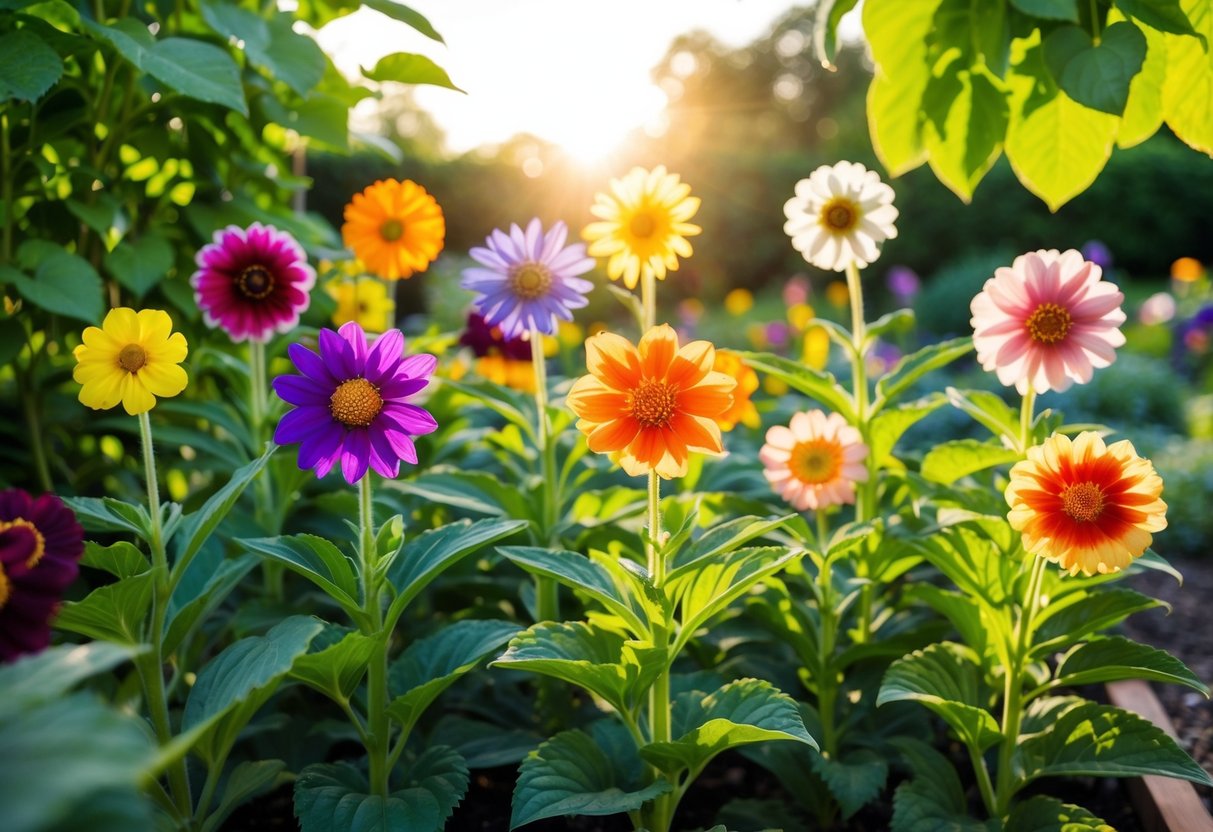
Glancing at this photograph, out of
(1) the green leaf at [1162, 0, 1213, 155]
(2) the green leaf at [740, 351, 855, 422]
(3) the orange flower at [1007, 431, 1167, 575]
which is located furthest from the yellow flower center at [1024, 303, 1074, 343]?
(2) the green leaf at [740, 351, 855, 422]

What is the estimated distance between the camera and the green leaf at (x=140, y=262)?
1.93 meters

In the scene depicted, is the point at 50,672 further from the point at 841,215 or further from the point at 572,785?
the point at 841,215

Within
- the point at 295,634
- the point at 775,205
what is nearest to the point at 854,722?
the point at 295,634

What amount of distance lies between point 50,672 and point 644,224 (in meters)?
1.32

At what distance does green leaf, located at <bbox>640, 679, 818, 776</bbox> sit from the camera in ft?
4.45

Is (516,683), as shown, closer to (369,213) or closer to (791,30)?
(369,213)

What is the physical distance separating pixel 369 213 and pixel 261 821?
1344 millimetres

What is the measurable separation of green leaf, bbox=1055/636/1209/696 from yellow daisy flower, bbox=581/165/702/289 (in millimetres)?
1016

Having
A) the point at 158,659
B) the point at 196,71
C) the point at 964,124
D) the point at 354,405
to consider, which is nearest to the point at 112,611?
the point at 158,659

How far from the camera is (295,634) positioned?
1271 millimetres

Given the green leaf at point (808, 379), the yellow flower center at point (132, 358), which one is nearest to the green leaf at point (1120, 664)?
the green leaf at point (808, 379)

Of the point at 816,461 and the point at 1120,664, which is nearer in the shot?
the point at 1120,664

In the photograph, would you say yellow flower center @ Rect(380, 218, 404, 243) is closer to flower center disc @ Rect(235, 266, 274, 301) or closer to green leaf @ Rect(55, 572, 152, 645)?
flower center disc @ Rect(235, 266, 274, 301)

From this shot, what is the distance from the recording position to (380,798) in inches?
58.6
